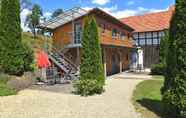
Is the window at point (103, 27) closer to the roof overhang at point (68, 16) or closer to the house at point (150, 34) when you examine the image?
the roof overhang at point (68, 16)

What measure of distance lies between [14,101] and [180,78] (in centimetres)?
795

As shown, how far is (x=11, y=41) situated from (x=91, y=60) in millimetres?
5949

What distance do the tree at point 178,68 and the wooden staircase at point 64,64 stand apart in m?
12.3

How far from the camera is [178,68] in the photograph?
9094 mm

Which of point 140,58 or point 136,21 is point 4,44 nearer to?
point 140,58

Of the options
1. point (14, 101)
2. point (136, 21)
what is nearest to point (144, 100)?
point (14, 101)

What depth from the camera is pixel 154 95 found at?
14711 millimetres

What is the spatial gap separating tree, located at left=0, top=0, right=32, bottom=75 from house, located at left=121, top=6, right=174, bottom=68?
23.8 metres

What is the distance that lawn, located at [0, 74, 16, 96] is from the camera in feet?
48.3

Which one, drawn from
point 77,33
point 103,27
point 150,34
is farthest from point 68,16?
point 150,34

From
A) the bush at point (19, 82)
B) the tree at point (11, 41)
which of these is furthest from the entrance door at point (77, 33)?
the bush at point (19, 82)

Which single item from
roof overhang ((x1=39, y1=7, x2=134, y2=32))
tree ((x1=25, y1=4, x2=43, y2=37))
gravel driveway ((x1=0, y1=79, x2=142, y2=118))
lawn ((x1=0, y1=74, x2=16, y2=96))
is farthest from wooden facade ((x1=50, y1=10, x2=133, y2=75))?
tree ((x1=25, y1=4, x2=43, y2=37))

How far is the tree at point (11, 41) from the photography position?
58.3ft

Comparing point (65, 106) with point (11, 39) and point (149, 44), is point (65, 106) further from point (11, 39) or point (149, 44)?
point (149, 44)
